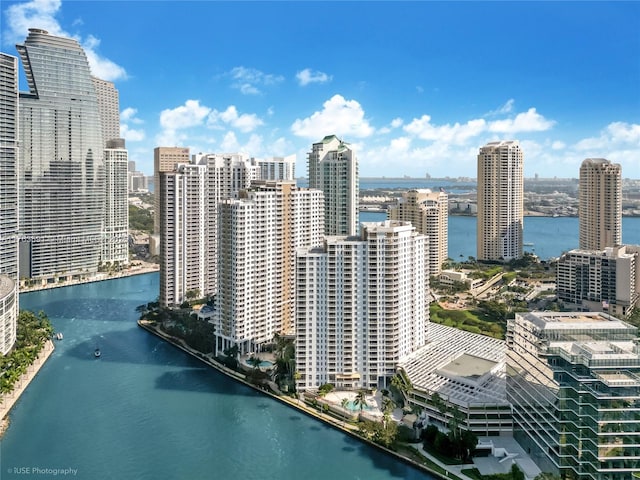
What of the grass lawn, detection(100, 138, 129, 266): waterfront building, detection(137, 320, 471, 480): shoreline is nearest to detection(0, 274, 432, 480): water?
detection(137, 320, 471, 480): shoreline

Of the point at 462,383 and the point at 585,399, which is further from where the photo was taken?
the point at 462,383

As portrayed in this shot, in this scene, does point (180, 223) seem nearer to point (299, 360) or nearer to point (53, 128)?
point (299, 360)

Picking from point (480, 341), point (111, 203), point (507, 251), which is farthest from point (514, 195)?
point (111, 203)

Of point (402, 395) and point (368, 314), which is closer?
point (402, 395)

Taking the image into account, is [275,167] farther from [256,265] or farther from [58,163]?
[58,163]

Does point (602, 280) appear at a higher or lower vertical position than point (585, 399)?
higher

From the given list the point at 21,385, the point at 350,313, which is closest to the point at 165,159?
the point at 21,385

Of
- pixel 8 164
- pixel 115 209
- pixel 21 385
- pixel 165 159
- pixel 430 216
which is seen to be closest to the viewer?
pixel 21 385

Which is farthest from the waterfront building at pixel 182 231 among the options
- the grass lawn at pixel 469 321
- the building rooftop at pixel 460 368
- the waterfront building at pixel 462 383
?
the waterfront building at pixel 462 383
